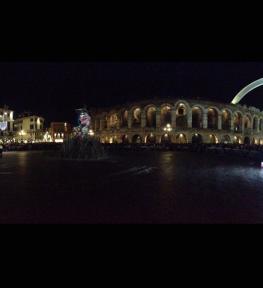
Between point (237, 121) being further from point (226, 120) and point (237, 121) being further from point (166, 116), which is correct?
point (166, 116)

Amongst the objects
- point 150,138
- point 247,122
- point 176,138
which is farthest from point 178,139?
point 247,122

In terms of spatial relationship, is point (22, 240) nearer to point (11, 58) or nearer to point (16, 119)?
point (11, 58)

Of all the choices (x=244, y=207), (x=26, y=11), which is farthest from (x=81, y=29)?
(x=244, y=207)

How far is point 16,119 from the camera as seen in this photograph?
10906 cm

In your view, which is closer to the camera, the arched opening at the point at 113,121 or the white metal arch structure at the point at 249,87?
the arched opening at the point at 113,121

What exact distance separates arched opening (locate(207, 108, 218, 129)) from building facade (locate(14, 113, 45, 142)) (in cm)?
6102

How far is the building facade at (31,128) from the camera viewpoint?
322 feet

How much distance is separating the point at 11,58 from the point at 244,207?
748 centimetres

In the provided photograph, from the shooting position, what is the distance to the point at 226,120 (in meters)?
70.9

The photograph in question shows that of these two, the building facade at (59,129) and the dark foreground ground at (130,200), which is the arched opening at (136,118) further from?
the dark foreground ground at (130,200)

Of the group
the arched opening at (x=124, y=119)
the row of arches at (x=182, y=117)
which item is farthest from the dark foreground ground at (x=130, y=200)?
the arched opening at (x=124, y=119)

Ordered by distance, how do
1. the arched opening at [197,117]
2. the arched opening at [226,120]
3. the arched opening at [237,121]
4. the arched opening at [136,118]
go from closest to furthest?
the arched opening at [197,117]
the arched opening at [136,118]
the arched opening at [226,120]
the arched opening at [237,121]

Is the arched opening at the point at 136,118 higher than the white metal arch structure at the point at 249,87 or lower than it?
lower

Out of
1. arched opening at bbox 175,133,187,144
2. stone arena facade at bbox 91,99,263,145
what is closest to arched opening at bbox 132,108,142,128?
stone arena facade at bbox 91,99,263,145
